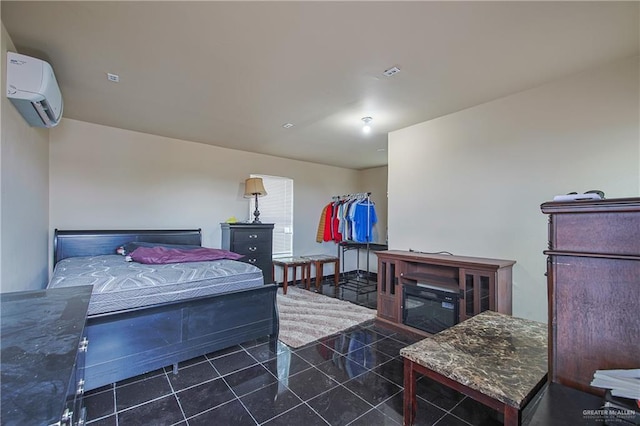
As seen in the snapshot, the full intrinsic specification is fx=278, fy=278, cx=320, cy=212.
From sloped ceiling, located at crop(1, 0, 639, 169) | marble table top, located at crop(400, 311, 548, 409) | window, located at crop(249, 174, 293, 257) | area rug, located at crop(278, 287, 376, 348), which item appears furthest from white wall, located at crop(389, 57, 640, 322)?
window, located at crop(249, 174, 293, 257)

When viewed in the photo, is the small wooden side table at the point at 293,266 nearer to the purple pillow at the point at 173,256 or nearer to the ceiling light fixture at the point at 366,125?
the purple pillow at the point at 173,256

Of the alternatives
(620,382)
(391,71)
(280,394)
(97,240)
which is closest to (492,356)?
(620,382)

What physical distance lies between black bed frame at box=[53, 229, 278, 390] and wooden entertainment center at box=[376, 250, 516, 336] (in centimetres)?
147

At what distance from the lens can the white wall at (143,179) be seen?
3539 millimetres

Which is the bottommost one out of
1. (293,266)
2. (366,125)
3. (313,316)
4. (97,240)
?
(313,316)

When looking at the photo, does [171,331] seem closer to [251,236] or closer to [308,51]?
[251,236]

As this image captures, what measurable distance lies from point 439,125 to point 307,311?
3.04 meters

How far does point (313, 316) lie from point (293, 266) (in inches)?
63.5

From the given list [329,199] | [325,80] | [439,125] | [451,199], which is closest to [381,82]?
[325,80]

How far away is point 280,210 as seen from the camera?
5.70 m

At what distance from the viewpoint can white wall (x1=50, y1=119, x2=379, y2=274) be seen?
3539 millimetres

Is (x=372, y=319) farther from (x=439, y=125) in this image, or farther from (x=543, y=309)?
(x=439, y=125)

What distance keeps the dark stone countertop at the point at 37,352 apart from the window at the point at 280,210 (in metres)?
4.02

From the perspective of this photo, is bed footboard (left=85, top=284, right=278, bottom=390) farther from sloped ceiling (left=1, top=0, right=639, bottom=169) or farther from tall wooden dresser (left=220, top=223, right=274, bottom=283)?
sloped ceiling (left=1, top=0, right=639, bottom=169)
